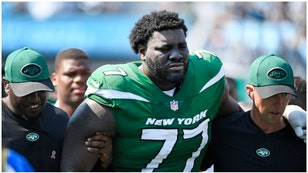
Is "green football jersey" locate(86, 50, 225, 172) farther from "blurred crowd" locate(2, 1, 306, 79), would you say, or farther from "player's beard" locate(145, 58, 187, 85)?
"blurred crowd" locate(2, 1, 306, 79)

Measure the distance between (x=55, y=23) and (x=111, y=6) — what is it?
782mm

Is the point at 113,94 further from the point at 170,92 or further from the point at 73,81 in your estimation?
the point at 73,81

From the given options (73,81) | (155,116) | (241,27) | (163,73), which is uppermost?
(163,73)

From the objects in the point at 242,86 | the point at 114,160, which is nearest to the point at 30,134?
the point at 114,160

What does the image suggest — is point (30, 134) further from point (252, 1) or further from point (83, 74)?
point (252, 1)

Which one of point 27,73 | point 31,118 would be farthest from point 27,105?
point 27,73

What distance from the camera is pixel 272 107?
4215 millimetres

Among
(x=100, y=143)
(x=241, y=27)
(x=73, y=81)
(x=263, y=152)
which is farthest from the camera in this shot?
(x=241, y=27)

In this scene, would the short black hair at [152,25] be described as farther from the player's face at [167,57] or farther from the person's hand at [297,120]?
the person's hand at [297,120]

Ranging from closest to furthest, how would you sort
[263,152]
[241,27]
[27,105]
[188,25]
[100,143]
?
[100,143]
[27,105]
[263,152]
[241,27]
[188,25]

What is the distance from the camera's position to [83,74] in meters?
5.57

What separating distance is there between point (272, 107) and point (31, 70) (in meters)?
1.30

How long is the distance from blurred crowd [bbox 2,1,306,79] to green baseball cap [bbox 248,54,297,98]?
16.4 ft

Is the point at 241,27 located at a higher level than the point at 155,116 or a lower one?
lower
